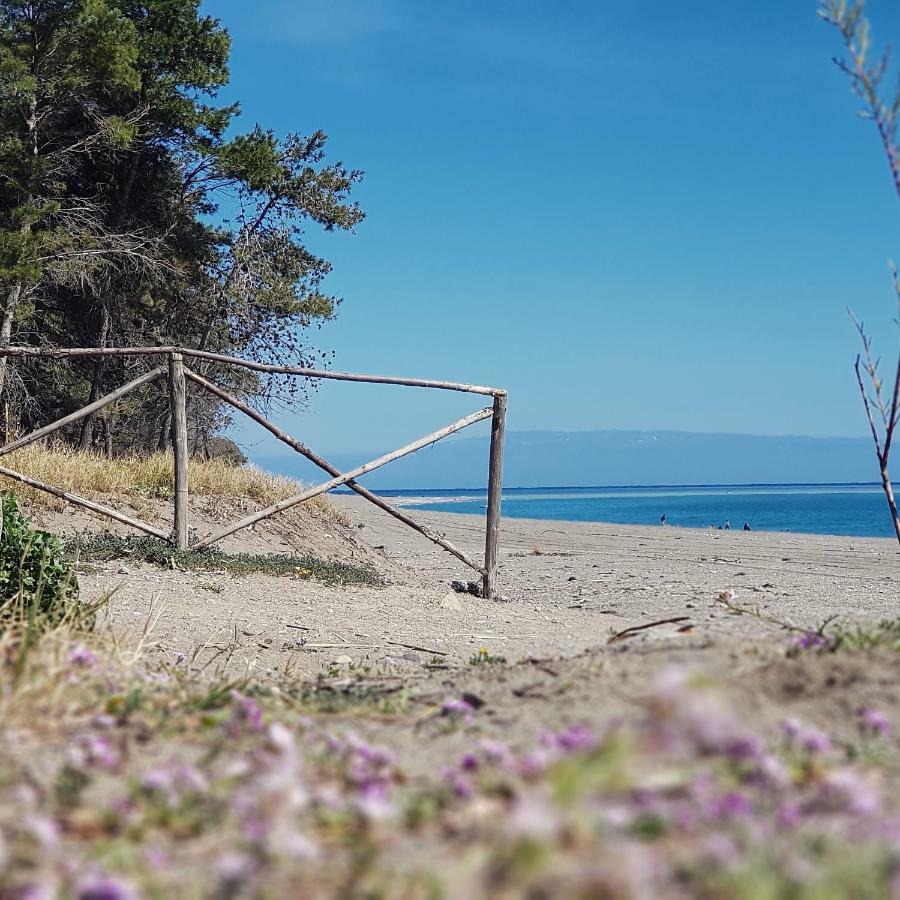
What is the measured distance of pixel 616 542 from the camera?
1809cm

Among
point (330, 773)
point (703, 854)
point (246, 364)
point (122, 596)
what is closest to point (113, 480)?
point (246, 364)

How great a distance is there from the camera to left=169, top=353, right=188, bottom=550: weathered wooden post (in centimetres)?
802

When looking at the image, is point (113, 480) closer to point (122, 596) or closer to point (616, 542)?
point (122, 596)

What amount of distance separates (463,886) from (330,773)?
0.99m

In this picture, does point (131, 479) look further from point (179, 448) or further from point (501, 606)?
point (501, 606)

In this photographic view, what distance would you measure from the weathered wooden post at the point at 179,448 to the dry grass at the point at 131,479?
100 inches

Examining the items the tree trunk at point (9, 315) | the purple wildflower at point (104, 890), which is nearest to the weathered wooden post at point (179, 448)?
the purple wildflower at point (104, 890)

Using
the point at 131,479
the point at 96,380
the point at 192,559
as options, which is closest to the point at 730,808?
the point at 192,559

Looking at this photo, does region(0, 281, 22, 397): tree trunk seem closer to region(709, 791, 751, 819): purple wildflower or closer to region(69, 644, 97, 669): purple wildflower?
region(69, 644, 97, 669): purple wildflower

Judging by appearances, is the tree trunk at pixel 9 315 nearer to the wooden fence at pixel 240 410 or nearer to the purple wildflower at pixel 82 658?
the wooden fence at pixel 240 410

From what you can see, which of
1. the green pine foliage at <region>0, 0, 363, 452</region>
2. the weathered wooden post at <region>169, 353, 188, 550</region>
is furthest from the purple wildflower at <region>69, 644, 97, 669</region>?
the green pine foliage at <region>0, 0, 363, 452</region>

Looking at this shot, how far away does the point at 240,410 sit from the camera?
8031 millimetres

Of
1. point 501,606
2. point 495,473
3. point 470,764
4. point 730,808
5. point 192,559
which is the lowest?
point 501,606

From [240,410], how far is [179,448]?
24.9 inches
